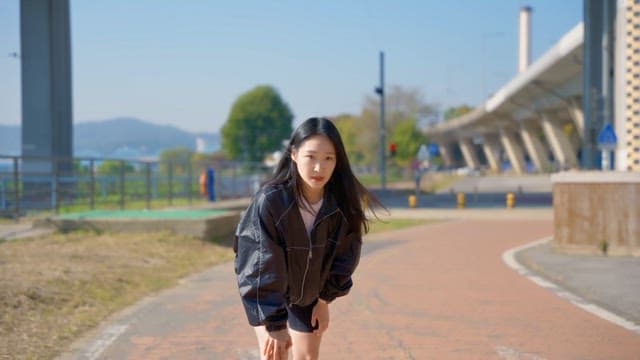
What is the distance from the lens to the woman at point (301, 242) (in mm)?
3828

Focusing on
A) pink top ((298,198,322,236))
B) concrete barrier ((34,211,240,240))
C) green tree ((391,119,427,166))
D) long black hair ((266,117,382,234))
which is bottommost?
concrete barrier ((34,211,240,240))

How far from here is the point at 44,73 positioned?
98.7 ft

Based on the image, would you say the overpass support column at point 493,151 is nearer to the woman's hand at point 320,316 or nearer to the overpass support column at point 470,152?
the overpass support column at point 470,152

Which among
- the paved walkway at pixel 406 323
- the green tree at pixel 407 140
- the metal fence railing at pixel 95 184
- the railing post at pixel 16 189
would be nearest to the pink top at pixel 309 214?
the paved walkway at pixel 406 323

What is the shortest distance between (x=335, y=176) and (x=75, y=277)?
7371 mm

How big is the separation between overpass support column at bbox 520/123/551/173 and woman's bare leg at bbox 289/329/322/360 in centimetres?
8414

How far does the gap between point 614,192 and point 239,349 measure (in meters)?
8.64

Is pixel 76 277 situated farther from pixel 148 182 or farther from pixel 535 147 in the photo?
pixel 535 147

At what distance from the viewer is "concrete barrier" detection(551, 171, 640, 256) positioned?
1343cm

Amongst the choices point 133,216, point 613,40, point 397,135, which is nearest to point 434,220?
point 613,40

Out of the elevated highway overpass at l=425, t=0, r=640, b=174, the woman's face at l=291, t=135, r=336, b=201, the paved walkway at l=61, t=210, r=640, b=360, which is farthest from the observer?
the elevated highway overpass at l=425, t=0, r=640, b=174

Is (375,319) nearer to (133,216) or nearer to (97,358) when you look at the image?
(97,358)

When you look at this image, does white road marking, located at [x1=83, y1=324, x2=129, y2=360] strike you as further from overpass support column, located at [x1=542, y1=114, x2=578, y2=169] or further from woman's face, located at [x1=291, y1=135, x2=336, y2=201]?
overpass support column, located at [x1=542, y1=114, x2=578, y2=169]

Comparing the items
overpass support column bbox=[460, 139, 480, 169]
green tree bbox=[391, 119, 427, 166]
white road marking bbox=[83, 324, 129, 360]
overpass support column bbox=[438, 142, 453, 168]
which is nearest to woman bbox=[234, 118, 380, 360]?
white road marking bbox=[83, 324, 129, 360]
